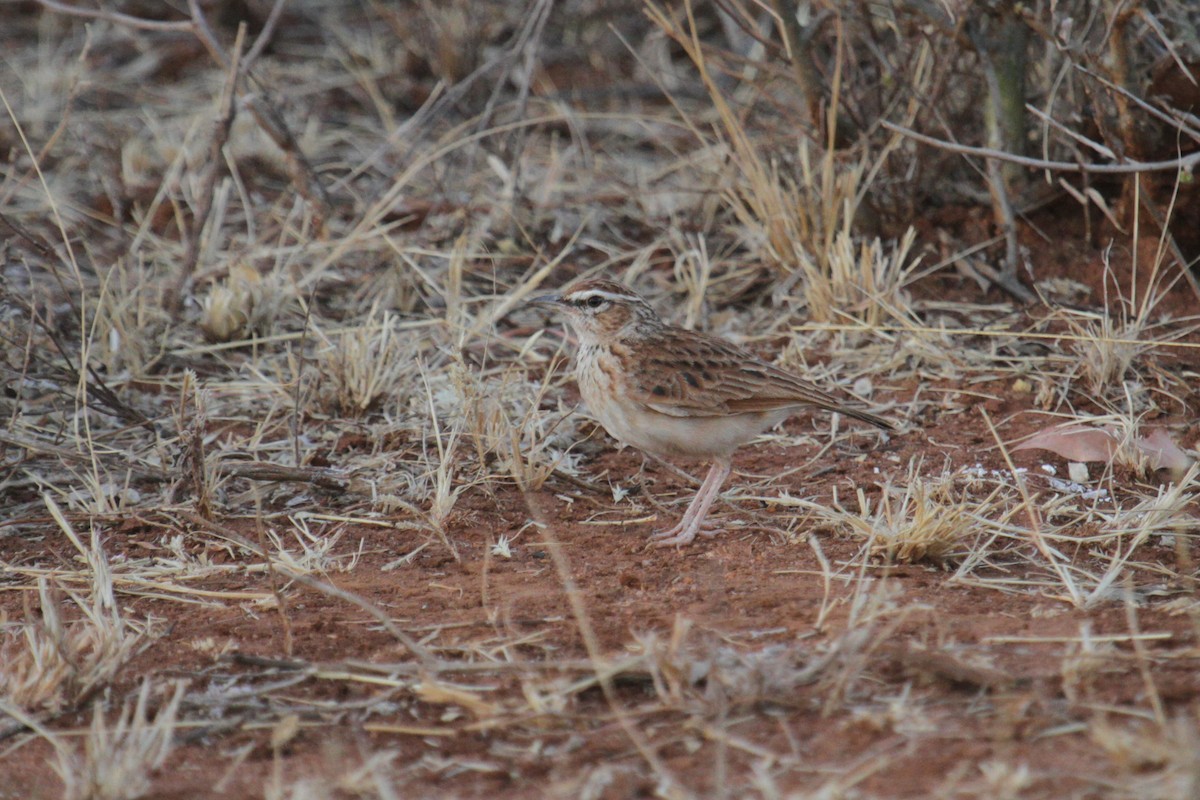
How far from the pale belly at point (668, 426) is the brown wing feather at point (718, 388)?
0.04 meters

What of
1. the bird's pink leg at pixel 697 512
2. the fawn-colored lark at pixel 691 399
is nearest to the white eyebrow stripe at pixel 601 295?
the fawn-colored lark at pixel 691 399

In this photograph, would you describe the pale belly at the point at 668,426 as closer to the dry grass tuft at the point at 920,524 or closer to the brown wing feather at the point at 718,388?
the brown wing feather at the point at 718,388

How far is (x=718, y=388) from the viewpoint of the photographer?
589 cm

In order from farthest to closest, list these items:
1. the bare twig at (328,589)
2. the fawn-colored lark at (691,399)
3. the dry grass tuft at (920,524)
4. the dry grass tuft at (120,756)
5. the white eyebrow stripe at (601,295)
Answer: the white eyebrow stripe at (601,295) → the fawn-colored lark at (691,399) → the dry grass tuft at (920,524) → the bare twig at (328,589) → the dry grass tuft at (120,756)

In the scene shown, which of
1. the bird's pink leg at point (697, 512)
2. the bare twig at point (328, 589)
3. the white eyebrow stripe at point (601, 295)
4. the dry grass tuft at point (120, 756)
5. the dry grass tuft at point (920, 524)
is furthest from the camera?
the white eyebrow stripe at point (601, 295)

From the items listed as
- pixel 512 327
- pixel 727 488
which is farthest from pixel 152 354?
pixel 727 488

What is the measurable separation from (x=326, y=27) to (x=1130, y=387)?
8.13 m

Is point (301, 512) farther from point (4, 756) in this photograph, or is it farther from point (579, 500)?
point (4, 756)

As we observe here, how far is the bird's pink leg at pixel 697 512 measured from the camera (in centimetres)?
553

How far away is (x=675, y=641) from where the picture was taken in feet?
13.1

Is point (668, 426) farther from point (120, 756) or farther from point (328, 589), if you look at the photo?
point (120, 756)

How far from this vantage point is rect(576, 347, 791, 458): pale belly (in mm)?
5844

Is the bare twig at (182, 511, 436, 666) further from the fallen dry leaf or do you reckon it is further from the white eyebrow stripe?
the fallen dry leaf

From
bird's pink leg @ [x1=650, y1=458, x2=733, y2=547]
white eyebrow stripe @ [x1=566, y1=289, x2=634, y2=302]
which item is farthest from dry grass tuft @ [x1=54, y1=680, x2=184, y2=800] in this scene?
white eyebrow stripe @ [x1=566, y1=289, x2=634, y2=302]
